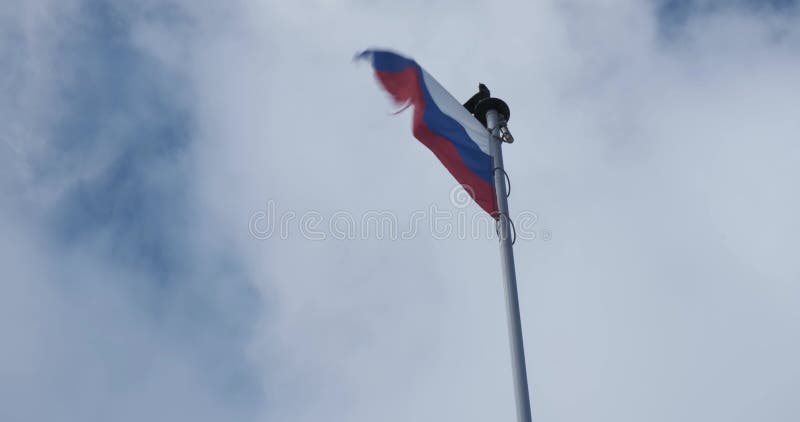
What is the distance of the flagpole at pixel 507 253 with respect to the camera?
8.26 meters

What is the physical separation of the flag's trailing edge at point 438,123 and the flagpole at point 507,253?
314 millimetres

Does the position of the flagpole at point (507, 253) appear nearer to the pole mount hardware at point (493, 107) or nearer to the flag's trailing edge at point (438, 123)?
the pole mount hardware at point (493, 107)

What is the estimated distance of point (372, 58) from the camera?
1045 centimetres

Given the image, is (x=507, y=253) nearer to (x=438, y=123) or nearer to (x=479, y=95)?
(x=438, y=123)

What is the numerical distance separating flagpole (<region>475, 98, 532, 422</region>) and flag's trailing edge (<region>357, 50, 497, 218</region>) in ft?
1.03

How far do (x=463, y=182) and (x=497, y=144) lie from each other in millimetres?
825

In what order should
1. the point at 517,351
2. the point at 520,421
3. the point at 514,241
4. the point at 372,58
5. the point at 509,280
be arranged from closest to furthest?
the point at 520,421 < the point at 517,351 < the point at 509,280 < the point at 514,241 < the point at 372,58

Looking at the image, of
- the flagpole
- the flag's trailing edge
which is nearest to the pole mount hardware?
the flagpole

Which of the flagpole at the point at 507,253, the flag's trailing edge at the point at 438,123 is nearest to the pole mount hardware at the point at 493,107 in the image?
the flagpole at the point at 507,253

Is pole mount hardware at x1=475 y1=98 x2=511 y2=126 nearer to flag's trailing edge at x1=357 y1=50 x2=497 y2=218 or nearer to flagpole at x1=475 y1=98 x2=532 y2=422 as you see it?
flagpole at x1=475 y1=98 x2=532 y2=422

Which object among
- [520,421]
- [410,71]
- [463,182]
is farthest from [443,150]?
[520,421]

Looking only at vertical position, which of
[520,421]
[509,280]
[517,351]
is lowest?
[520,421]

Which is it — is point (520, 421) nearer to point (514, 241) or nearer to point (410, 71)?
point (514, 241)

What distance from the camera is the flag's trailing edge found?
33.8 feet
